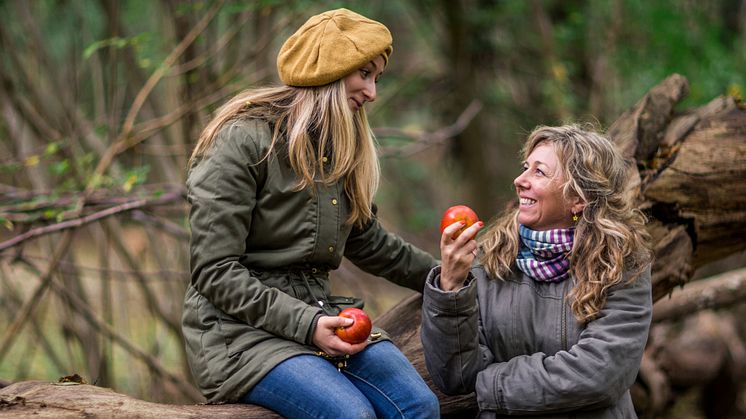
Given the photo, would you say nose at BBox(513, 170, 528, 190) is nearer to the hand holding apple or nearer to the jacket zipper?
the hand holding apple

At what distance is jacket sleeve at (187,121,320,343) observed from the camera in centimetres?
265

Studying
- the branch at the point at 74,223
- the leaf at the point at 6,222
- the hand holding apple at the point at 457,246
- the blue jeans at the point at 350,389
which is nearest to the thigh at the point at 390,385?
the blue jeans at the point at 350,389

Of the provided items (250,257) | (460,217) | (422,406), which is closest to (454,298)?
(460,217)

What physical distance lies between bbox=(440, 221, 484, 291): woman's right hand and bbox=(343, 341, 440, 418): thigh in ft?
1.04

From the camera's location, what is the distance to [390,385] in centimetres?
278

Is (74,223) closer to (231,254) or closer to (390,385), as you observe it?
(231,254)

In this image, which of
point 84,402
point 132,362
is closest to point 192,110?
point 132,362

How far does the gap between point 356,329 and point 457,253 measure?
404mm

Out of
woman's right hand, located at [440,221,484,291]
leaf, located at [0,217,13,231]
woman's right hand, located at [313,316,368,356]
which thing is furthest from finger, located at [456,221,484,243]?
leaf, located at [0,217,13,231]

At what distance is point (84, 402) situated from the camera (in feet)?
8.57

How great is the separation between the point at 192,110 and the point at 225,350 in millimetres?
3283

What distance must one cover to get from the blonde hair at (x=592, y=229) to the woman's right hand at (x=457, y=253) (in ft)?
0.91

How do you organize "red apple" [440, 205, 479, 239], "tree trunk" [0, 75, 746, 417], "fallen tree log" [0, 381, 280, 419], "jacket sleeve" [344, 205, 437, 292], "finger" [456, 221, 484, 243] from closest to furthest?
"fallen tree log" [0, 381, 280, 419], "finger" [456, 221, 484, 243], "red apple" [440, 205, 479, 239], "jacket sleeve" [344, 205, 437, 292], "tree trunk" [0, 75, 746, 417]

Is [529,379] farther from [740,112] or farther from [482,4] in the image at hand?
[482,4]
